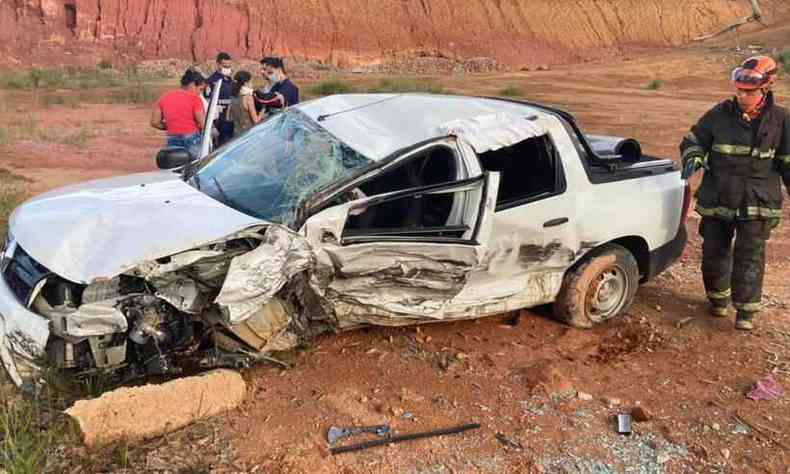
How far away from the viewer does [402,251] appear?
157 inches

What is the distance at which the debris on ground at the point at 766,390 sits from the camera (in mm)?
4387

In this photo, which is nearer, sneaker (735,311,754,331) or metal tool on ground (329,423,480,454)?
metal tool on ground (329,423,480,454)

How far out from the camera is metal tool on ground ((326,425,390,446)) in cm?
372

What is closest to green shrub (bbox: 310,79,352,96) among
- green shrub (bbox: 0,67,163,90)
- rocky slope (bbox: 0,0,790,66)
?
green shrub (bbox: 0,67,163,90)

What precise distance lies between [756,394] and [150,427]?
3.48 meters

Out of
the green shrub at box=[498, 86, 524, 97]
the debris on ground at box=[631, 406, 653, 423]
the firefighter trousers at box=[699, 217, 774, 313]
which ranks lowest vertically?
the debris on ground at box=[631, 406, 653, 423]

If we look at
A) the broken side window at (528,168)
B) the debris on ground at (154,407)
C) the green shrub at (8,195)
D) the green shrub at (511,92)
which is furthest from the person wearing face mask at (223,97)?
the green shrub at (511,92)

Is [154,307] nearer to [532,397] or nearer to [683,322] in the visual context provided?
[532,397]

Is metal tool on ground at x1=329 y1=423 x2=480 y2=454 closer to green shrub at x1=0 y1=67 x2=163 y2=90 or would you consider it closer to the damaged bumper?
the damaged bumper

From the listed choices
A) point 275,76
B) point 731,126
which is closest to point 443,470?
point 731,126

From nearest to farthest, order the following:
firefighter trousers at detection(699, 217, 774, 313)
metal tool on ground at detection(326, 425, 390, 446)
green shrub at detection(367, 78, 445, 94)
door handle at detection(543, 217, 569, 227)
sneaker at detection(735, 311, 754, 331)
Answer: metal tool on ground at detection(326, 425, 390, 446), door handle at detection(543, 217, 569, 227), firefighter trousers at detection(699, 217, 774, 313), sneaker at detection(735, 311, 754, 331), green shrub at detection(367, 78, 445, 94)

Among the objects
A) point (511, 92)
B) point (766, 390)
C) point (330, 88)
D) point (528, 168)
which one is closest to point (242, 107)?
point (528, 168)

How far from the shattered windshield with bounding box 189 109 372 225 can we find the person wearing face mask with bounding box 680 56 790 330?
8.78 feet

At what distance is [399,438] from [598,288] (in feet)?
7.00
